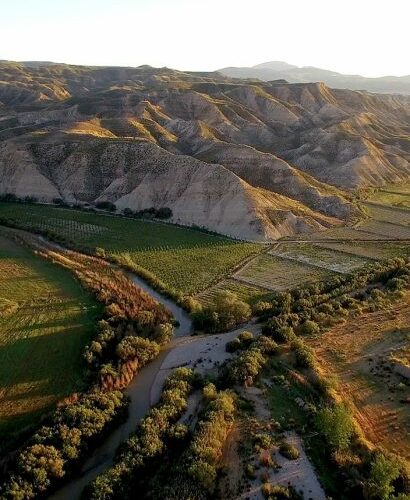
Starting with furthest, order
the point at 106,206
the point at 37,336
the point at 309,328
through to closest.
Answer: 1. the point at 106,206
2. the point at 309,328
3. the point at 37,336

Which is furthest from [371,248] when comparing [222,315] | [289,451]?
[289,451]

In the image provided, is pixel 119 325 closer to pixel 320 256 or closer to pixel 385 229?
pixel 320 256

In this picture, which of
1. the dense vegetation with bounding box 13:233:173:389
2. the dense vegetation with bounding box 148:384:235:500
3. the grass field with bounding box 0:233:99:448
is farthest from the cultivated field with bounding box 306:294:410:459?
the grass field with bounding box 0:233:99:448

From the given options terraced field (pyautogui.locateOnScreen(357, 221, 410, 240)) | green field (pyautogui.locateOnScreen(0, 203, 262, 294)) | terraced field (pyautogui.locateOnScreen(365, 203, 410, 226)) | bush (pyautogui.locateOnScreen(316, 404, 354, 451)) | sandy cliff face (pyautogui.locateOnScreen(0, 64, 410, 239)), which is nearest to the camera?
bush (pyautogui.locateOnScreen(316, 404, 354, 451))

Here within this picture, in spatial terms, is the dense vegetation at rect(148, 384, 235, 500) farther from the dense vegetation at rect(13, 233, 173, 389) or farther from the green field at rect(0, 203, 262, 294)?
the green field at rect(0, 203, 262, 294)

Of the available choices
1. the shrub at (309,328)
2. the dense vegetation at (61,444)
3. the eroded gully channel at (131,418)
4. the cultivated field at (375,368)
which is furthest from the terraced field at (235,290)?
the dense vegetation at (61,444)

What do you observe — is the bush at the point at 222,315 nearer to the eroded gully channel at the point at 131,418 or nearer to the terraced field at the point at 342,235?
the eroded gully channel at the point at 131,418
